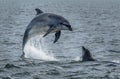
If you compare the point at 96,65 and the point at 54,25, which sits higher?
the point at 54,25

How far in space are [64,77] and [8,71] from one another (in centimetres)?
292

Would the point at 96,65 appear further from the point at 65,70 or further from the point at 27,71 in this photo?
the point at 27,71

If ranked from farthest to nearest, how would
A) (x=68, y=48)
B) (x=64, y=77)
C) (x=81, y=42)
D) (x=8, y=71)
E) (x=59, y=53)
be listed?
(x=81, y=42)
(x=68, y=48)
(x=59, y=53)
(x=8, y=71)
(x=64, y=77)

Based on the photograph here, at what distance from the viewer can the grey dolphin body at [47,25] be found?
21.0m

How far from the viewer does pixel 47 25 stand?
21.4 meters

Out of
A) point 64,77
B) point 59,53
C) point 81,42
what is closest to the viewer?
point 64,77

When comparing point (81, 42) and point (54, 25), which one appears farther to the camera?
point (81, 42)

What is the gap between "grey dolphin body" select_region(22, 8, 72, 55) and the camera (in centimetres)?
2097

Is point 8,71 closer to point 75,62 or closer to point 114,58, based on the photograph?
point 75,62

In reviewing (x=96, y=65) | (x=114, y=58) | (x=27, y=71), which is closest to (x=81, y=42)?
(x=114, y=58)

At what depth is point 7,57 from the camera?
24625 millimetres

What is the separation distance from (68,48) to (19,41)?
16.6ft

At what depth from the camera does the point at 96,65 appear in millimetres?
21875

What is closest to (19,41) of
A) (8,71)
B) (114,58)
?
(114,58)
